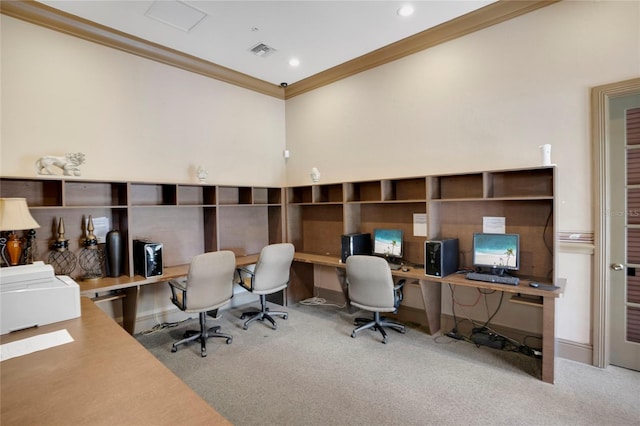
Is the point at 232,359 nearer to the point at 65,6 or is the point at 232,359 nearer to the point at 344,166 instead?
the point at 344,166

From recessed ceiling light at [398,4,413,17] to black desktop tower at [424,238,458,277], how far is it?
229cm

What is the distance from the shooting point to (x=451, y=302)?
3.58 metres

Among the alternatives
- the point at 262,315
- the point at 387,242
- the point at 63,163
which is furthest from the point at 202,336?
the point at 387,242

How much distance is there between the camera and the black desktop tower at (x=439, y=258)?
10.2ft

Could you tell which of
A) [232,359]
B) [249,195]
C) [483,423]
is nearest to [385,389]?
[483,423]

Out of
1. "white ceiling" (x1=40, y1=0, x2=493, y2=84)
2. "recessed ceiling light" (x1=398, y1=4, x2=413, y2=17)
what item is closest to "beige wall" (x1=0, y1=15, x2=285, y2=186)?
"white ceiling" (x1=40, y1=0, x2=493, y2=84)

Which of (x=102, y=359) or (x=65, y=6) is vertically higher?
(x=65, y=6)

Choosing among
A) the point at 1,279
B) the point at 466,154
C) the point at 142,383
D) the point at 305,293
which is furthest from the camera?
the point at 305,293

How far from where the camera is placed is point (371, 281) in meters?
3.25

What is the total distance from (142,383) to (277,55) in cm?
382

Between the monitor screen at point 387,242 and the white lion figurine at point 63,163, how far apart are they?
326 cm

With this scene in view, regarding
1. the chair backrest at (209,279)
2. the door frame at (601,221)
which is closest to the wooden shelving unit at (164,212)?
the chair backrest at (209,279)

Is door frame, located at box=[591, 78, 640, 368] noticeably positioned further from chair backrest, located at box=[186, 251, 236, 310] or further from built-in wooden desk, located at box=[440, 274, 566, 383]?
chair backrest, located at box=[186, 251, 236, 310]

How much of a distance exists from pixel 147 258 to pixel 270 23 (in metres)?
2.77
